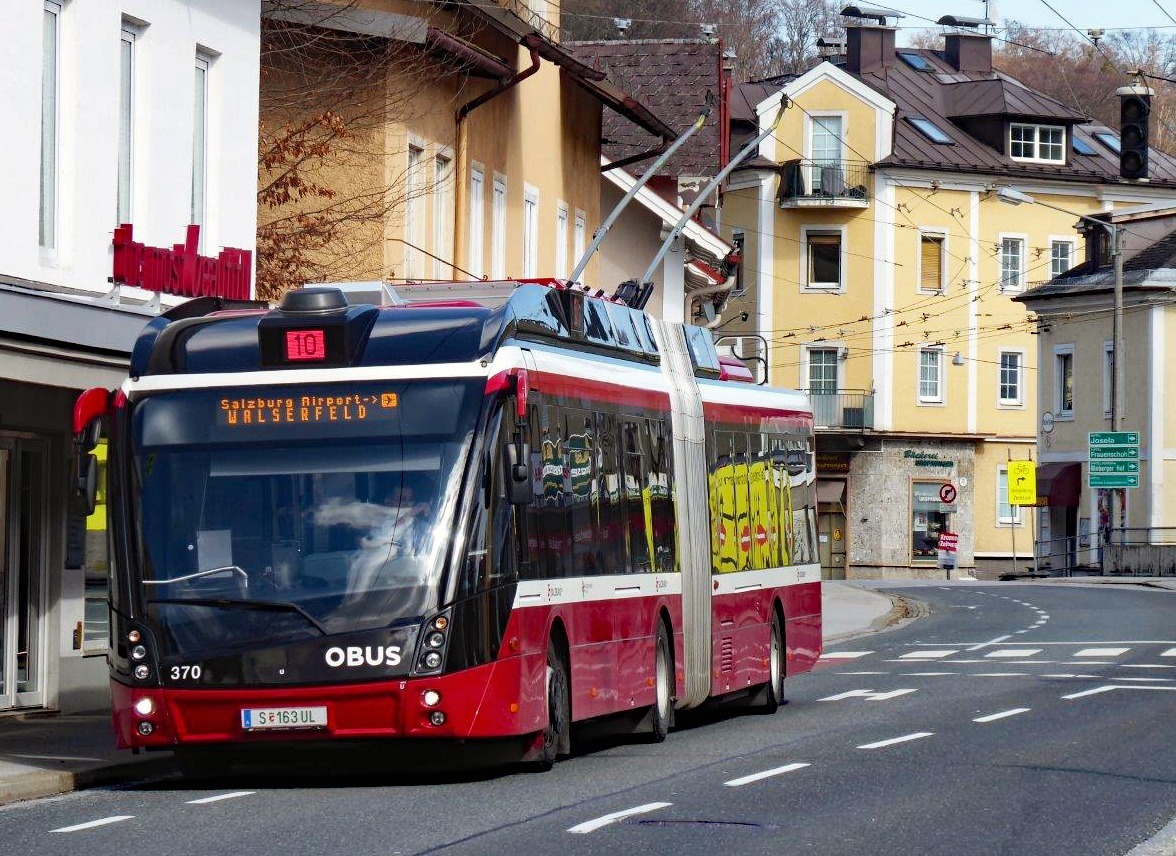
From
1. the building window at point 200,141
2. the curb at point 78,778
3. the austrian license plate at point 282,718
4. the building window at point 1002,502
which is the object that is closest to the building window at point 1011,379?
the building window at point 1002,502

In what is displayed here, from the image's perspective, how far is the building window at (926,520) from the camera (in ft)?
244

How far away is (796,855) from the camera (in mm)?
10578

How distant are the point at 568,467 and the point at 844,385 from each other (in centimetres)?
6112

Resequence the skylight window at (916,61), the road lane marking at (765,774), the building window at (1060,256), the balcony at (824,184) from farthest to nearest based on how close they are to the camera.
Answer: the skylight window at (916,61), the building window at (1060,256), the balcony at (824,184), the road lane marking at (765,774)

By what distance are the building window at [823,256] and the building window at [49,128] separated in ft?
193

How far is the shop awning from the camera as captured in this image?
2697 inches

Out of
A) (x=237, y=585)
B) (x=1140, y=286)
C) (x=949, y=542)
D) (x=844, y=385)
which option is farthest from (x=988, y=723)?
(x=844, y=385)

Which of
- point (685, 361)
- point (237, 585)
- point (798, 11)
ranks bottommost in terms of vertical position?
point (237, 585)

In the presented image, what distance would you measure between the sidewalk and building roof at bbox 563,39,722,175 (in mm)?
29003

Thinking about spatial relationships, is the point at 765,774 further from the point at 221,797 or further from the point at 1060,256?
the point at 1060,256

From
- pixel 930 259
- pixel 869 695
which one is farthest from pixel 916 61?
pixel 869 695

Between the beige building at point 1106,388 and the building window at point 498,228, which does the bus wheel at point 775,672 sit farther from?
the beige building at point 1106,388

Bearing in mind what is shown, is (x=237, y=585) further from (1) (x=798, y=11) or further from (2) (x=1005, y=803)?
(1) (x=798, y=11)

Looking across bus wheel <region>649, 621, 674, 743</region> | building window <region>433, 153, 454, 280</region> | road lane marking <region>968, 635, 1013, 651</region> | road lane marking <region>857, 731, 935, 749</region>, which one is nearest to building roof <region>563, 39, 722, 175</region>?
road lane marking <region>968, 635, 1013, 651</region>
